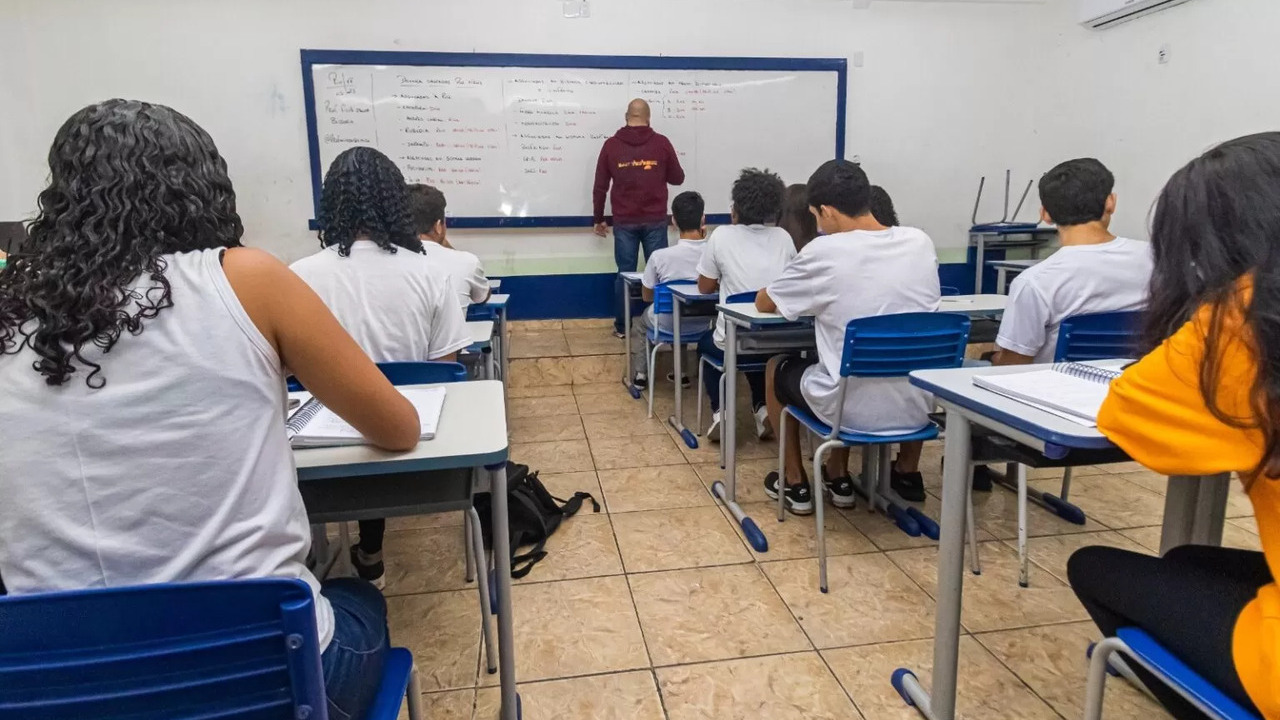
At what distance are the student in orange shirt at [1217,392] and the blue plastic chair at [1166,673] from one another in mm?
22

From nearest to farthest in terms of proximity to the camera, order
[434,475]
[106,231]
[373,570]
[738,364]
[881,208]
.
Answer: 1. [106,231]
2. [434,475]
3. [373,570]
4. [881,208]
5. [738,364]

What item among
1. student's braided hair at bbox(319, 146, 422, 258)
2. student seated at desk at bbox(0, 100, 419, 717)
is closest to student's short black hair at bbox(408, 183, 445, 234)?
student's braided hair at bbox(319, 146, 422, 258)

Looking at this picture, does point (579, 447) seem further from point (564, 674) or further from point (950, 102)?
point (950, 102)

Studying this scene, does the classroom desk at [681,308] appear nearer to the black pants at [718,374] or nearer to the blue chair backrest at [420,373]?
the black pants at [718,374]

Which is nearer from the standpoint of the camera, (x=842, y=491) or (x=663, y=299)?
(x=842, y=491)

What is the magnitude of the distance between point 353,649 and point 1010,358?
1957 millimetres

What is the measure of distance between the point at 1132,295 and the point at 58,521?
2323mm

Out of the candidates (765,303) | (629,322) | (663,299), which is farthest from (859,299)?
(629,322)

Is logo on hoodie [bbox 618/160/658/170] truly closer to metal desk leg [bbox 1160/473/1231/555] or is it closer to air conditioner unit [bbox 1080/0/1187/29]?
air conditioner unit [bbox 1080/0/1187/29]

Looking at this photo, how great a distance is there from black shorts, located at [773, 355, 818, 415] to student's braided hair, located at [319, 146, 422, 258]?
49.9 inches

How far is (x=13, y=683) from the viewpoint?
0.66 m

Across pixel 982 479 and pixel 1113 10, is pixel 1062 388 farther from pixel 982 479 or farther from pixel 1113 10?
pixel 1113 10

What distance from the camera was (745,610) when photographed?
1919 millimetres

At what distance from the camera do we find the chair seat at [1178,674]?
2.74 feet
